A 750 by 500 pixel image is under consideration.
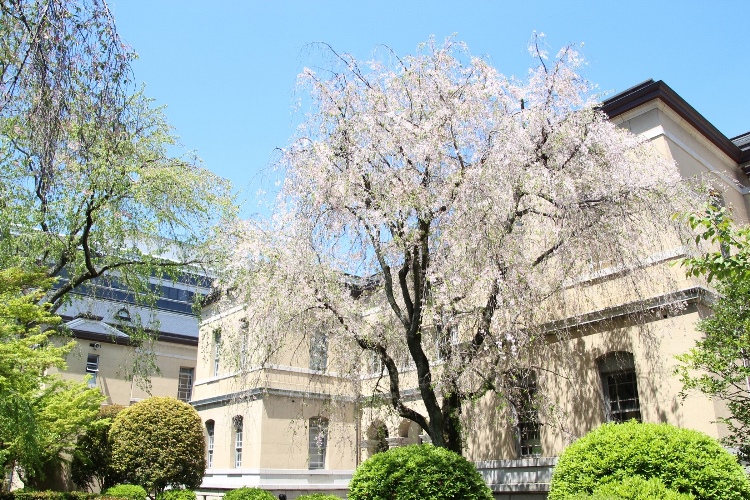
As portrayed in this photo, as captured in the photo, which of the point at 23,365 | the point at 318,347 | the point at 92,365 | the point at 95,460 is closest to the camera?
the point at 23,365

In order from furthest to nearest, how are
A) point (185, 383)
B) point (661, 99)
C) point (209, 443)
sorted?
point (185, 383), point (209, 443), point (661, 99)

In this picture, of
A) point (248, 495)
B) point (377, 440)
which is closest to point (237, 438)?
point (377, 440)

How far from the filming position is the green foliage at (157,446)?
1989 centimetres

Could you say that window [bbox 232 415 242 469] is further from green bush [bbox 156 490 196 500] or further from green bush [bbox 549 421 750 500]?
green bush [bbox 549 421 750 500]

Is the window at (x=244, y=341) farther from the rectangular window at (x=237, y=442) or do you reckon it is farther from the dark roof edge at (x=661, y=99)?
the rectangular window at (x=237, y=442)

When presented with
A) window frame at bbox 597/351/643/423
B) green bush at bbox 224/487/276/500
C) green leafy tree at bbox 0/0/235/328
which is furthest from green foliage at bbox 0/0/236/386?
window frame at bbox 597/351/643/423

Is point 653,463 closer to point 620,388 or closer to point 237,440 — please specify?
point 620,388

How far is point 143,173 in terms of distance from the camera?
15500mm

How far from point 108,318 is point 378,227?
85.2 feet

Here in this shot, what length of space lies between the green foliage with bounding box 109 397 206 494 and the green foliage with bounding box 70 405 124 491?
0.56m

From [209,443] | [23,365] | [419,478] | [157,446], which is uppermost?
[23,365]

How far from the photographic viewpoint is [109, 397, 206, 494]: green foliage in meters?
19.9

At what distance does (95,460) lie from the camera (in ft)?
69.5

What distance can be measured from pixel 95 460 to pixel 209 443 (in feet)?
16.5
